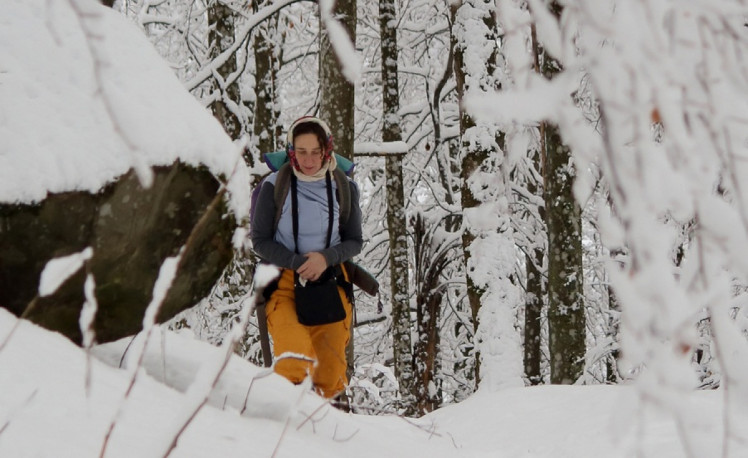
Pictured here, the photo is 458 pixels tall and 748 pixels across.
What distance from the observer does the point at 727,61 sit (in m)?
0.90

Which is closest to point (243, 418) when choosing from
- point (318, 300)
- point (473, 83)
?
point (318, 300)

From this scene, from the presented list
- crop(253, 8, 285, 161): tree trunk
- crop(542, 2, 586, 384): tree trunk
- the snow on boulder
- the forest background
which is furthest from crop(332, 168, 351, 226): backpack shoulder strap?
crop(253, 8, 285, 161): tree trunk

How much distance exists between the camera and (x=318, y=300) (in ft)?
13.6

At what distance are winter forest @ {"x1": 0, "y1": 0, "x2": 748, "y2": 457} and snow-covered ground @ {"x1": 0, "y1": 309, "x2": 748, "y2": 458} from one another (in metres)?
0.11

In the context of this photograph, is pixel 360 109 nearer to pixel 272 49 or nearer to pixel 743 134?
pixel 272 49

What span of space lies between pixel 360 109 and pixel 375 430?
8.15 meters

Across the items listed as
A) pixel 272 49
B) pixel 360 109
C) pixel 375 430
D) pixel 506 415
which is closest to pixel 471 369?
pixel 360 109

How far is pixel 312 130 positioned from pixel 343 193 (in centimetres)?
40

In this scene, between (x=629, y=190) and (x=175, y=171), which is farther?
(x=175, y=171)

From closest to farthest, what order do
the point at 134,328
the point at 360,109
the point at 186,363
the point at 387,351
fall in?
the point at 186,363, the point at 134,328, the point at 360,109, the point at 387,351

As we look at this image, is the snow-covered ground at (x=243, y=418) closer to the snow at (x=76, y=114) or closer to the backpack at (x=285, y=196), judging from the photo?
the snow at (x=76, y=114)

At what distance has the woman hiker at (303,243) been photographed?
4051 mm

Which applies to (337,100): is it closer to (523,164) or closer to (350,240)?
(350,240)

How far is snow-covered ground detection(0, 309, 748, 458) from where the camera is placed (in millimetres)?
1378
